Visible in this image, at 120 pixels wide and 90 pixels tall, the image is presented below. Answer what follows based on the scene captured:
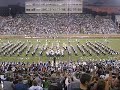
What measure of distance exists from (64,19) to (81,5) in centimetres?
765

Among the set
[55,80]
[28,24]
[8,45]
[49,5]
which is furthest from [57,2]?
[55,80]

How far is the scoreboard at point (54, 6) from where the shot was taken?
92.6 meters

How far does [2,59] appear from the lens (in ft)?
139

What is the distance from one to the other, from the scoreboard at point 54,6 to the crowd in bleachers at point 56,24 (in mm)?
2391

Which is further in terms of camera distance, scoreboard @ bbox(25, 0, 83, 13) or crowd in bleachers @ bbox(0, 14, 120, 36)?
scoreboard @ bbox(25, 0, 83, 13)

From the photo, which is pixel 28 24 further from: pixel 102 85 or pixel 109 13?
pixel 102 85

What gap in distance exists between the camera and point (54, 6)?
94.0 meters

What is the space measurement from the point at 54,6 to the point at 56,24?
515 inches

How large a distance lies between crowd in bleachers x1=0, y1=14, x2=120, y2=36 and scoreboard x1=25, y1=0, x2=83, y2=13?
2.39 meters

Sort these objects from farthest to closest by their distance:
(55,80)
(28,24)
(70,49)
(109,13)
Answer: (109,13), (28,24), (70,49), (55,80)

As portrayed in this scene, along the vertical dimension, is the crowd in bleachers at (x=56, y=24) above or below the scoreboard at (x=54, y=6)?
below

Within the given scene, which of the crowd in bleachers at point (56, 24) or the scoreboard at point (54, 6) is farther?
the scoreboard at point (54, 6)

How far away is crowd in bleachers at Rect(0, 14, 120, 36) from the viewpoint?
74.9 meters

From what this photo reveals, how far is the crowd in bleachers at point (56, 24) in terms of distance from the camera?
246 feet
